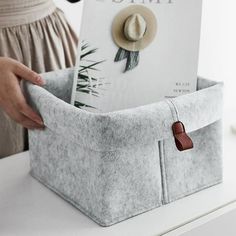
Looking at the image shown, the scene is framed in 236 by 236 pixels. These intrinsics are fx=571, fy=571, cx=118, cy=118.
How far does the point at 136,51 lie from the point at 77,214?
0.77ft

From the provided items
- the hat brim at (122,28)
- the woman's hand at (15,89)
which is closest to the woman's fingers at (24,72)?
the woman's hand at (15,89)

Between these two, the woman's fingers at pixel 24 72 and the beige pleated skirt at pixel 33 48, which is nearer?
the woman's fingers at pixel 24 72

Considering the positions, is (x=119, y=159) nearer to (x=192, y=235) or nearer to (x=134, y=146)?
(x=134, y=146)

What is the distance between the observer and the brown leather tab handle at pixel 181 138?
0.71 m

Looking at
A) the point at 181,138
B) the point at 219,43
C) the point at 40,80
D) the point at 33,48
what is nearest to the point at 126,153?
the point at 181,138

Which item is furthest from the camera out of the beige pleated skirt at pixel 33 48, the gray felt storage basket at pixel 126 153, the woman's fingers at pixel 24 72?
the beige pleated skirt at pixel 33 48

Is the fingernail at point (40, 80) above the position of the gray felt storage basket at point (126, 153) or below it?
above

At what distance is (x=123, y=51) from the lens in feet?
2.58

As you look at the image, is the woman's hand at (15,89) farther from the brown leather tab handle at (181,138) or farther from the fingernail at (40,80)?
the brown leather tab handle at (181,138)

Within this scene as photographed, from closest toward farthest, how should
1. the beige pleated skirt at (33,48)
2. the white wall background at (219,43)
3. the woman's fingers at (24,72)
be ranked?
the woman's fingers at (24,72)
the beige pleated skirt at (33,48)
the white wall background at (219,43)

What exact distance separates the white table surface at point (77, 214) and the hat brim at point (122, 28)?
0.73ft

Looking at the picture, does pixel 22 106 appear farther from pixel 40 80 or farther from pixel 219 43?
pixel 219 43

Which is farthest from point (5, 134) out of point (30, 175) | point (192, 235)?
point (192, 235)

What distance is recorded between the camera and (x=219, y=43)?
184cm
